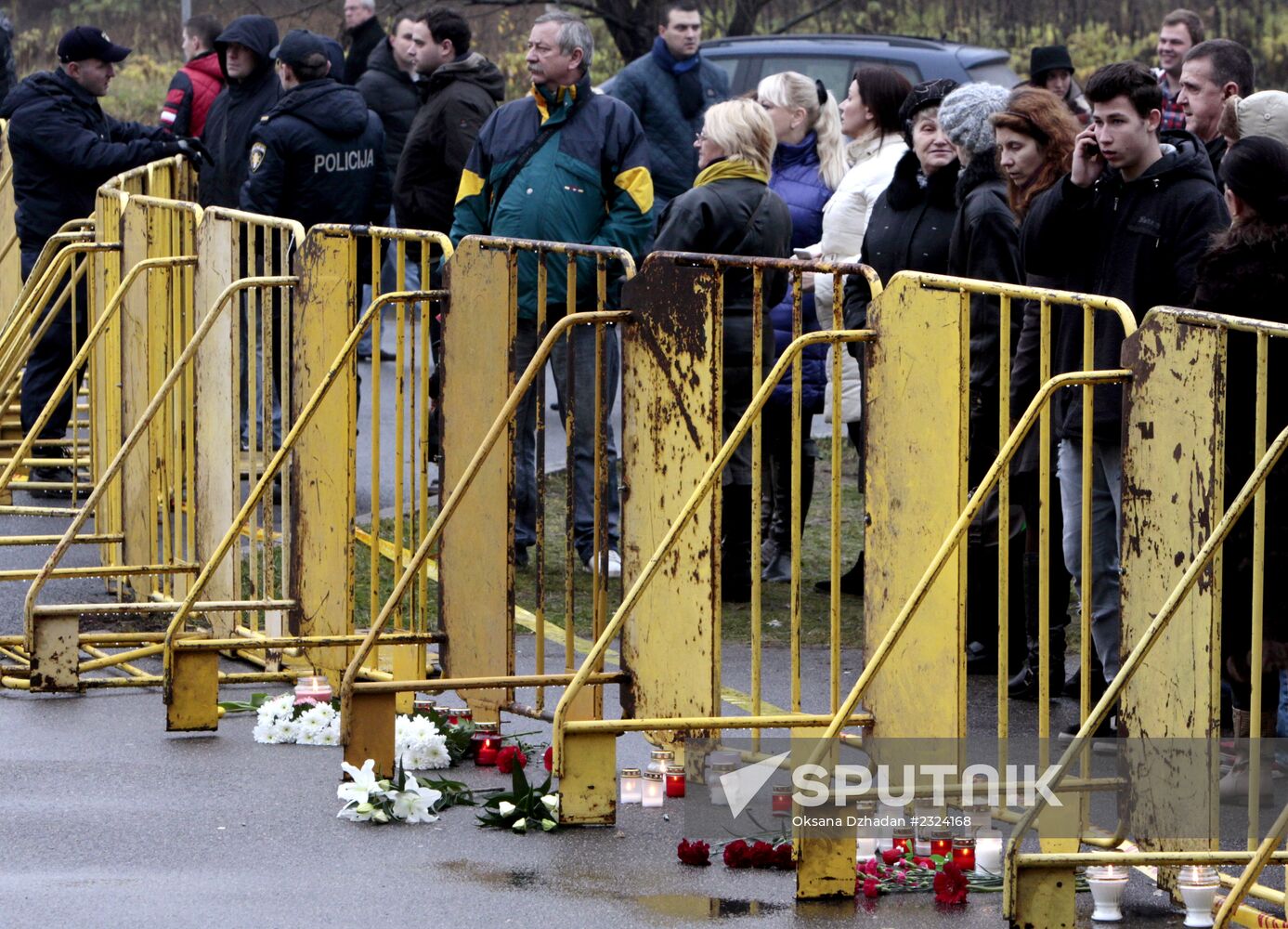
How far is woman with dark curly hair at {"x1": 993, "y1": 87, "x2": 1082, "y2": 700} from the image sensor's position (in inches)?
273

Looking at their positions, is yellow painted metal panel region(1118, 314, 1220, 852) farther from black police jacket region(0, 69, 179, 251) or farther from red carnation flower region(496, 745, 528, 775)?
black police jacket region(0, 69, 179, 251)

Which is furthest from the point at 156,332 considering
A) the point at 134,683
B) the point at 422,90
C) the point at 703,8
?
the point at 703,8

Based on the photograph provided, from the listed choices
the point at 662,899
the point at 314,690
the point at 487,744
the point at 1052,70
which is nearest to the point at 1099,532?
the point at 487,744

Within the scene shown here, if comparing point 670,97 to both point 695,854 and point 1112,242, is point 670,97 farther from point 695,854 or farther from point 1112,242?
point 695,854

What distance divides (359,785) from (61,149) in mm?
5885

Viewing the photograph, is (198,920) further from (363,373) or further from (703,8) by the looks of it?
(703,8)

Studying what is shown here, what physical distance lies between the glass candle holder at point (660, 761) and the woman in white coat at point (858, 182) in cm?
254

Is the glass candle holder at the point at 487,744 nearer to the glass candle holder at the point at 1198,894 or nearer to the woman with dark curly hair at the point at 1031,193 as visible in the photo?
the woman with dark curly hair at the point at 1031,193

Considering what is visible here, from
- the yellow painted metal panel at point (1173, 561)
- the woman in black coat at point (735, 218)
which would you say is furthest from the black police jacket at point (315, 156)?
the yellow painted metal panel at point (1173, 561)

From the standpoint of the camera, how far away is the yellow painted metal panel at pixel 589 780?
558cm

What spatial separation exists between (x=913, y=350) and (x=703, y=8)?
19.2m

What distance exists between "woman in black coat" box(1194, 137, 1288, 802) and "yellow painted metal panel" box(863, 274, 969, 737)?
84cm

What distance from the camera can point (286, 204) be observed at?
1050 centimetres

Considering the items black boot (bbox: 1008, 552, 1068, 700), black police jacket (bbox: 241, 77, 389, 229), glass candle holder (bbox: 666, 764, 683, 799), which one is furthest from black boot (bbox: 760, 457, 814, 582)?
glass candle holder (bbox: 666, 764, 683, 799)
